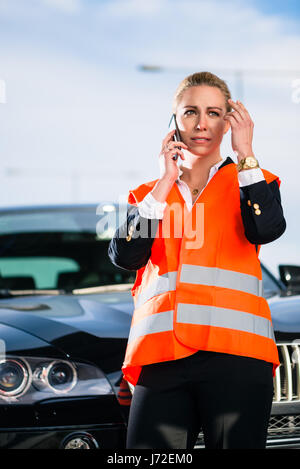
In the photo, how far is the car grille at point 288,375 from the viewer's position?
2736 millimetres

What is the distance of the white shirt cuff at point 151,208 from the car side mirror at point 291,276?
1.68 meters

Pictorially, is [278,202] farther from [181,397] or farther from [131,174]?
[131,174]

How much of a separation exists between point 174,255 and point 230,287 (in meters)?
0.21

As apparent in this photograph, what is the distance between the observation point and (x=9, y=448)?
97.0 inches

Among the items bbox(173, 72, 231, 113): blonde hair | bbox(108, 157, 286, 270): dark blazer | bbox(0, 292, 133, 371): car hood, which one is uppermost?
bbox(173, 72, 231, 113): blonde hair

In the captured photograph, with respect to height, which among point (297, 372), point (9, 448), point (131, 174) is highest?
point (131, 174)

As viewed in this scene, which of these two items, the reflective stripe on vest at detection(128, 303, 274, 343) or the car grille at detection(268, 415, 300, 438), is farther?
the car grille at detection(268, 415, 300, 438)

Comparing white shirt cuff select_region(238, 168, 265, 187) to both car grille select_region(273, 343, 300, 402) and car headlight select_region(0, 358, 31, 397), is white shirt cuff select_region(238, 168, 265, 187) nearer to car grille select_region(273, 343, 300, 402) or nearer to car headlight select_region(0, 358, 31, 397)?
car grille select_region(273, 343, 300, 402)

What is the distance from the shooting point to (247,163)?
2098 mm

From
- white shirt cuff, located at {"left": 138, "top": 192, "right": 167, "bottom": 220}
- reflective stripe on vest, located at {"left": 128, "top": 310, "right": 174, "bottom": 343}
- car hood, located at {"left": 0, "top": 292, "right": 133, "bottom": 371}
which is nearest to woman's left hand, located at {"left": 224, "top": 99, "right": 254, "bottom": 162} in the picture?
white shirt cuff, located at {"left": 138, "top": 192, "right": 167, "bottom": 220}

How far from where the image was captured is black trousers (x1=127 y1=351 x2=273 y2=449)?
2037 millimetres

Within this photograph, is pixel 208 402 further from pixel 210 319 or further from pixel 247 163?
pixel 247 163

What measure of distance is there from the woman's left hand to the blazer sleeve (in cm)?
12

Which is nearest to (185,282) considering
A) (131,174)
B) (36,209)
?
(36,209)
